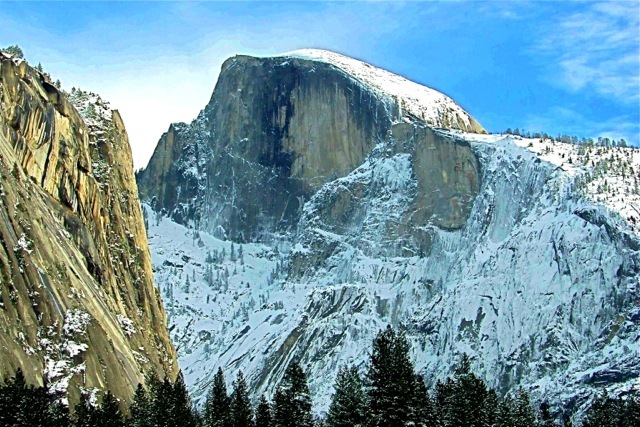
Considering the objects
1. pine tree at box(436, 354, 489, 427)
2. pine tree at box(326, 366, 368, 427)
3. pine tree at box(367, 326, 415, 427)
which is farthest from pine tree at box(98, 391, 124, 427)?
pine tree at box(367, 326, 415, 427)

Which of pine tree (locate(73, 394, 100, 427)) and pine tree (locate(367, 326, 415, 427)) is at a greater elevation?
pine tree (locate(367, 326, 415, 427))

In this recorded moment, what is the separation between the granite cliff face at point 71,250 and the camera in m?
109

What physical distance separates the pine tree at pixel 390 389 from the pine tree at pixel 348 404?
4271mm

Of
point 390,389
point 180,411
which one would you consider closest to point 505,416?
point 390,389

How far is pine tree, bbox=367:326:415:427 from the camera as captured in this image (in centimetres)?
7419

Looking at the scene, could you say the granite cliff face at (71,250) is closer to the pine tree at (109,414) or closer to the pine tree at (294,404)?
the pine tree at (109,414)

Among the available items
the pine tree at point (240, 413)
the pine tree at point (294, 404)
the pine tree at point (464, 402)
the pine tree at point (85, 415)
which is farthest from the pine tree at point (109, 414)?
the pine tree at point (464, 402)

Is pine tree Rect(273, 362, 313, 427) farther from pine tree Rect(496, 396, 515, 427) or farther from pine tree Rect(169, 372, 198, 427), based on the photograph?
pine tree Rect(496, 396, 515, 427)

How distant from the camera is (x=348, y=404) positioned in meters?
84.6

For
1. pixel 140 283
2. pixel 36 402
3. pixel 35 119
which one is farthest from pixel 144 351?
pixel 36 402

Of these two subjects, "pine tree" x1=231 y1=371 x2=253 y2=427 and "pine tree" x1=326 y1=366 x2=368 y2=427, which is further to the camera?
"pine tree" x1=231 y1=371 x2=253 y2=427

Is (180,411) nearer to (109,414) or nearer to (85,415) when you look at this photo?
(109,414)

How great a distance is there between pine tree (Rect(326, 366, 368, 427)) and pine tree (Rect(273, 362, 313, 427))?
2372 mm

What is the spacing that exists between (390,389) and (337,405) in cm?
1293
